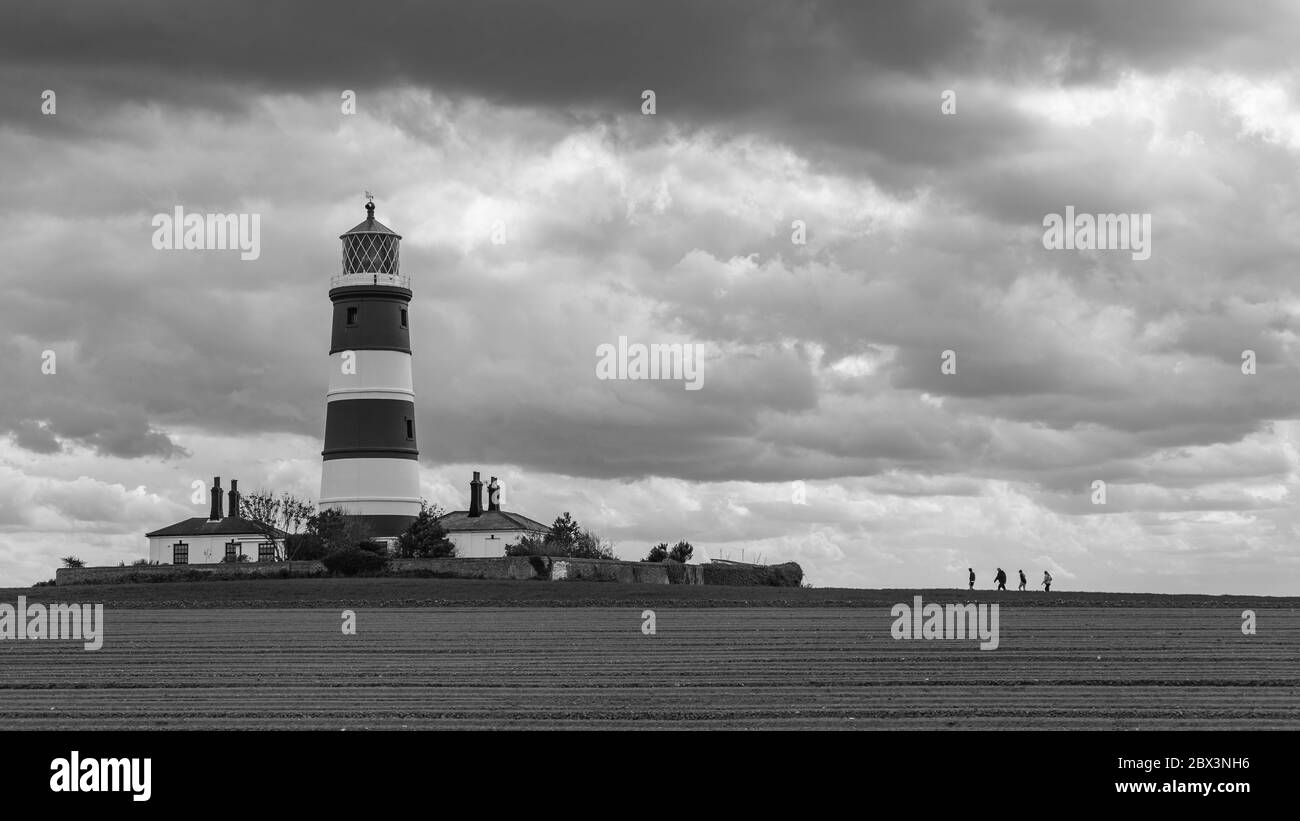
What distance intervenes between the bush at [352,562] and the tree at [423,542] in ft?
9.76

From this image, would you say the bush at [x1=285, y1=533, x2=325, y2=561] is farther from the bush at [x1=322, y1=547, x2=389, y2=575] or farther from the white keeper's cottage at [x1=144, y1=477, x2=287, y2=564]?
the white keeper's cottage at [x1=144, y1=477, x2=287, y2=564]

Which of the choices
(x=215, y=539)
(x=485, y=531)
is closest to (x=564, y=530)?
(x=485, y=531)

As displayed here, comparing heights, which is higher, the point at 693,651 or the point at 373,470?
the point at 373,470

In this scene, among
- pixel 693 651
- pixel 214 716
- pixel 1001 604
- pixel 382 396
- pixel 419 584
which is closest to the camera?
pixel 214 716

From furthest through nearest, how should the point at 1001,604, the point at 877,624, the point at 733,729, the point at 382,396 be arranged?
the point at 382,396, the point at 1001,604, the point at 877,624, the point at 733,729

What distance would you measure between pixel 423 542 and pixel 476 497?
13.3 metres

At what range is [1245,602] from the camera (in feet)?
162

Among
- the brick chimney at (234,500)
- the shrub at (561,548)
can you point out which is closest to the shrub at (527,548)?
the shrub at (561,548)

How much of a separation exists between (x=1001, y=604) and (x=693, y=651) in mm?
21923

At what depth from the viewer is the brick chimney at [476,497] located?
79375 millimetres

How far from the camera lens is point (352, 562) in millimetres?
63062
